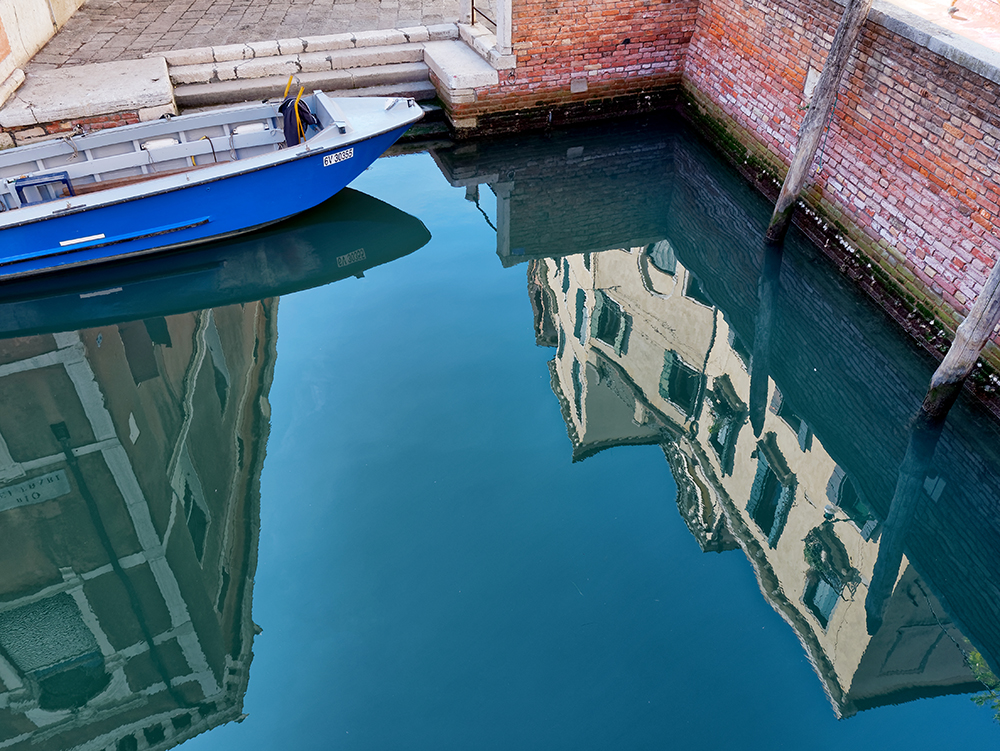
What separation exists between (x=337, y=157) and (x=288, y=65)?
2.64 m

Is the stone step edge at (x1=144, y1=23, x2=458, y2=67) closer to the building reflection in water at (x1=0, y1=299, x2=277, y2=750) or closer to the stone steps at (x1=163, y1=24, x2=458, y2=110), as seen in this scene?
the stone steps at (x1=163, y1=24, x2=458, y2=110)

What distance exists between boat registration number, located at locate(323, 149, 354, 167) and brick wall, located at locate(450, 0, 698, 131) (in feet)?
7.07

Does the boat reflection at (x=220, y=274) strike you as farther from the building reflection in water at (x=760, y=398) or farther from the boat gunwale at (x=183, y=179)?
the building reflection in water at (x=760, y=398)

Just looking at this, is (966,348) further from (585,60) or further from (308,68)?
(308,68)

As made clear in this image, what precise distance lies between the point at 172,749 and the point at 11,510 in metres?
2.33

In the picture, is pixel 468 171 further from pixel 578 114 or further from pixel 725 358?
pixel 725 358

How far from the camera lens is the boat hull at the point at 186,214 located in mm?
7098

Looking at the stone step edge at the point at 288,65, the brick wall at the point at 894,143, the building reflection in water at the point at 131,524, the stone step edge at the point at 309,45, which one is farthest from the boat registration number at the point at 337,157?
the brick wall at the point at 894,143

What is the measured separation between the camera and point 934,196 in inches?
242

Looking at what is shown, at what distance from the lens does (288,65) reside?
31.8 feet

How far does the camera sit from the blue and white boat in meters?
7.12

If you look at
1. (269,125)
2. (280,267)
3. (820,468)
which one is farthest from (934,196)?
(269,125)

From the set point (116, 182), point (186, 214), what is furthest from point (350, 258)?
point (116, 182)

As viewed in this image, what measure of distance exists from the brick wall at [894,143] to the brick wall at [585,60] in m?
1.28
